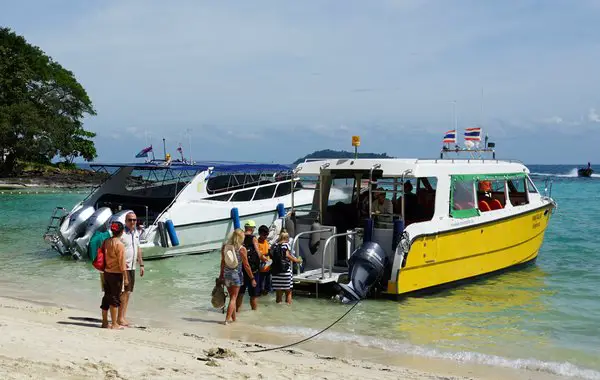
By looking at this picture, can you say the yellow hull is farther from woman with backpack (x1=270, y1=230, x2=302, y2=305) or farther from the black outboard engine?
woman with backpack (x1=270, y1=230, x2=302, y2=305)

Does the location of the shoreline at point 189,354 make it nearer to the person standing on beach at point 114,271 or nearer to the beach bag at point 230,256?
the person standing on beach at point 114,271

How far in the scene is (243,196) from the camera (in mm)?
19562

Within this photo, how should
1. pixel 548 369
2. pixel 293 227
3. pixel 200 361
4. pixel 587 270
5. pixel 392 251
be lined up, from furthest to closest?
pixel 587 270
pixel 293 227
pixel 392 251
pixel 548 369
pixel 200 361

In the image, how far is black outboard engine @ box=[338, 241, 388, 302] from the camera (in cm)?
1160

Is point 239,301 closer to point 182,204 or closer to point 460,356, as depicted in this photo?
point 460,356

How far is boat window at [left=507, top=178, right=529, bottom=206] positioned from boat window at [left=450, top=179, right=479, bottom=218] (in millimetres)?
2450

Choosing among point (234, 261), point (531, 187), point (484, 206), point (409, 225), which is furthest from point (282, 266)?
point (531, 187)

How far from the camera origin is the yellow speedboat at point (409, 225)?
464 inches

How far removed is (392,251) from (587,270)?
695 centimetres

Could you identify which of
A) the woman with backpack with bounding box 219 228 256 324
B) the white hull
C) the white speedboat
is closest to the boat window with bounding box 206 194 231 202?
the white speedboat

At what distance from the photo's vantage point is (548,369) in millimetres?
8547

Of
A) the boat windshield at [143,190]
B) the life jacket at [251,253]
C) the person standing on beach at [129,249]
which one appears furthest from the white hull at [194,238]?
the person standing on beach at [129,249]

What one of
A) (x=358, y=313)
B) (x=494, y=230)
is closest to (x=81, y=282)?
(x=358, y=313)

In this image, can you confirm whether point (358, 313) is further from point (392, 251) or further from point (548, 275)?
point (548, 275)
